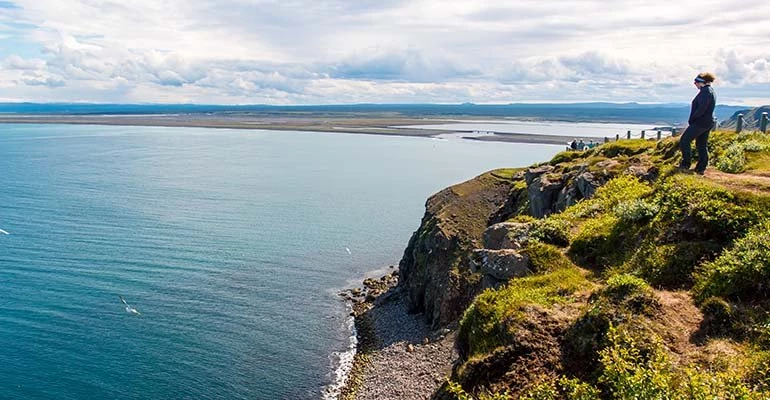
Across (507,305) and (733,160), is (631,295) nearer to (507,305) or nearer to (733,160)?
(507,305)

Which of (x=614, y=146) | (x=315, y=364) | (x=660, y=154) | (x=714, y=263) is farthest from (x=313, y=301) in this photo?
(x=714, y=263)

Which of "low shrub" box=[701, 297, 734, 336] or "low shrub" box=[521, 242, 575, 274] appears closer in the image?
"low shrub" box=[701, 297, 734, 336]

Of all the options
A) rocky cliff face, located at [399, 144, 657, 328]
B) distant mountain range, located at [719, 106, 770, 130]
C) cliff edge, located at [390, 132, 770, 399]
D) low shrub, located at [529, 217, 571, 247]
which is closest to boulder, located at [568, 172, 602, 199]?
rocky cliff face, located at [399, 144, 657, 328]

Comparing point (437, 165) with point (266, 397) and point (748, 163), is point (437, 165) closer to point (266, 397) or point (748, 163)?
point (266, 397)

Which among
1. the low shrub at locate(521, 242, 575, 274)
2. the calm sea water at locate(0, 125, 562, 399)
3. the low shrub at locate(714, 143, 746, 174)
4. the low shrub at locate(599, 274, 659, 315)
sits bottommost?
the calm sea water at locate(0, 125, 562, 399)

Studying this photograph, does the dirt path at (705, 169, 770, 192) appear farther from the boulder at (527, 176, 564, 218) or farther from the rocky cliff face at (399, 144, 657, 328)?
the boulder at (527, 176, 564, 218)

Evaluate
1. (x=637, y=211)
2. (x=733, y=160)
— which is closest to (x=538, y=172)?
(x=733, y=160)
